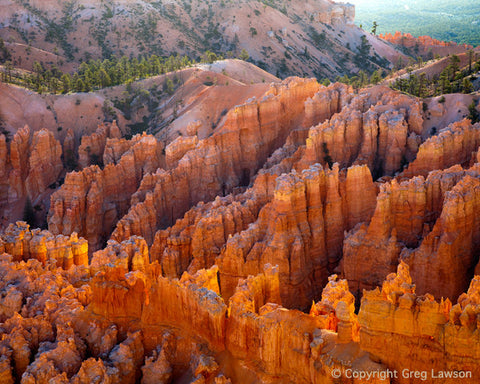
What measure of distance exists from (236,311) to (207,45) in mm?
A: 104816

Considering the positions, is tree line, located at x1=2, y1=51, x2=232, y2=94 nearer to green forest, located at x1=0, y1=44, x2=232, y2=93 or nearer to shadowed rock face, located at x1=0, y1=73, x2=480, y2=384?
green forest, located at x1=0, y1=44, x2=232, y2=93

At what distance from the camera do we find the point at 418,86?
6188 centimetres

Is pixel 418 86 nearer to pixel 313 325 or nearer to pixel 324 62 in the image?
pixel 313 325

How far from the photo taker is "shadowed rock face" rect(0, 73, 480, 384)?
19.5 meters

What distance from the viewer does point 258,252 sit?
36.2 metres

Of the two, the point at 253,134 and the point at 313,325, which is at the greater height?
the point at 313,325

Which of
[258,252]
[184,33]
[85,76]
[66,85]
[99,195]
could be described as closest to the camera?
[258,252]

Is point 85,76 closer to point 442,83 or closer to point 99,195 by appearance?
point 99,195

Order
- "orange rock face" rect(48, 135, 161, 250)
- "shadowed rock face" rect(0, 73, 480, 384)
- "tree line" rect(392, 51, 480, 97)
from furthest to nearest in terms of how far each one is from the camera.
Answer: "tree line" rect(392, 51, 480, 97), "orange rock face" rect(48, 135, 161, 250), "shadowed rock face" rect(0, 73, 480, 384)

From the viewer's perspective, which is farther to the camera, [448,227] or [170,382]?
[448,227]

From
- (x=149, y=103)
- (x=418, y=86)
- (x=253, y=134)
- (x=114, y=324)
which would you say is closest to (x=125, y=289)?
(x=114, y=324)

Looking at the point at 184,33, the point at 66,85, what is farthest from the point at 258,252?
the point at 184,33

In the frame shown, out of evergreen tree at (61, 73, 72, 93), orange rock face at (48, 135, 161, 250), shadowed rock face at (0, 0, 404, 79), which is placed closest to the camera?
orange rock face at (48, 135, 161, 250)

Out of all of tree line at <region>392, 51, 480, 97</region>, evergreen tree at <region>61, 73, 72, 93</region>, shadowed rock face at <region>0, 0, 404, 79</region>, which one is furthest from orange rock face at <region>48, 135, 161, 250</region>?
shadowed rock face at <region>0, 0, 404, 79</region>
